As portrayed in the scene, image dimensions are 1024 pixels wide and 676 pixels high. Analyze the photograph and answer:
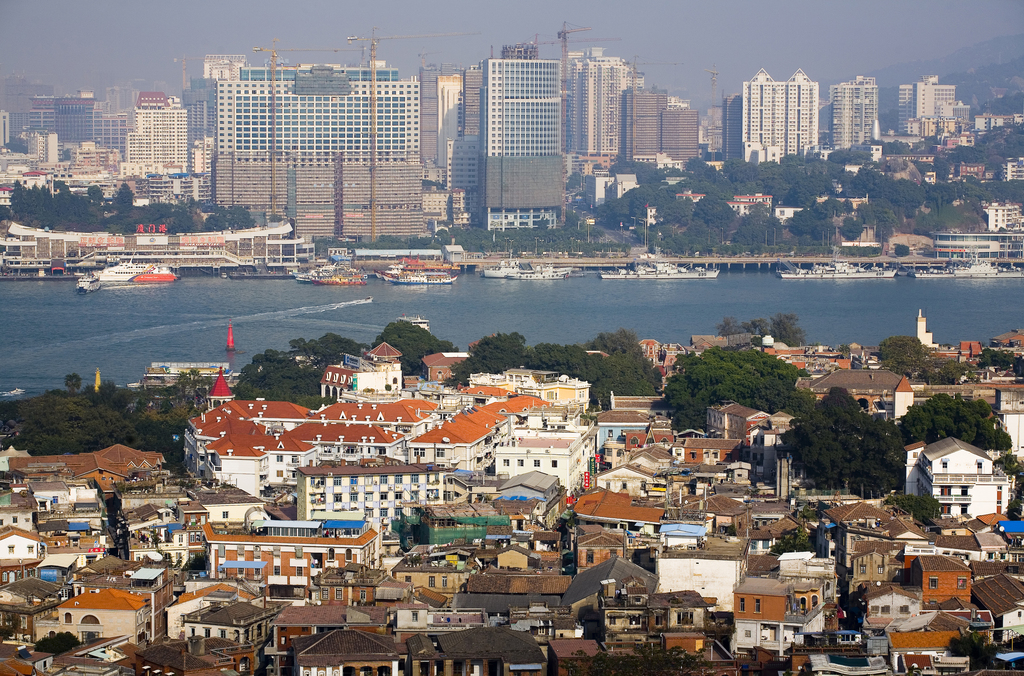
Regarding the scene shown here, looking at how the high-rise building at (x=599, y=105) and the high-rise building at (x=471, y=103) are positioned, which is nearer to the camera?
the high-rise building at (x=471, y=103)

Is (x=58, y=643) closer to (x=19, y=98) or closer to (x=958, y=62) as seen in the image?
(x=19, y=98)

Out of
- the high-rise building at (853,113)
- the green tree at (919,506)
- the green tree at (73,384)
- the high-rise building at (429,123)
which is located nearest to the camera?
the green tree at (919,506)

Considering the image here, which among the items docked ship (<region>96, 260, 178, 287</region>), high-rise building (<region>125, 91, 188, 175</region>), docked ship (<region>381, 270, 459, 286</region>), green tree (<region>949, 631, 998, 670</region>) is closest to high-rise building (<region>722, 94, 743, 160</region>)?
high-rise building (<region>125, 91, 188, 175</region>)

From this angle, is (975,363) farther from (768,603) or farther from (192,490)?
(768,603)

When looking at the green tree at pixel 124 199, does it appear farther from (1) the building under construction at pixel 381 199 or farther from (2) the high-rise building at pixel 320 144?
(1) the building under construction at pixel 381 199

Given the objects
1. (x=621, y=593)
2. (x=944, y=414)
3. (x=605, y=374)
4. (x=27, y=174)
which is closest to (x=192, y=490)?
(x=621, y=593)

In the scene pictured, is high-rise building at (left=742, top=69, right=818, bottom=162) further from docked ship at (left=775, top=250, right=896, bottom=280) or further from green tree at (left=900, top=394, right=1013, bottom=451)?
green tree at (left=900, top=394, right=1013, bottom=451)

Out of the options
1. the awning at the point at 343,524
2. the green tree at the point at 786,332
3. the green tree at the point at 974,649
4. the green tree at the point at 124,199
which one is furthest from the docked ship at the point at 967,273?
the green tree at the point at 974,649
